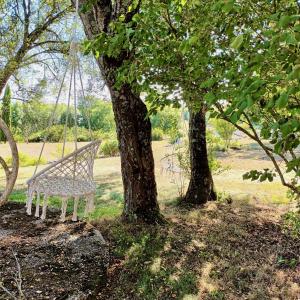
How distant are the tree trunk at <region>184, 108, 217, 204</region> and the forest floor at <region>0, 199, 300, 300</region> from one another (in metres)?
0.48

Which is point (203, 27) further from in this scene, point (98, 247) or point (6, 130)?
point (6, 130)

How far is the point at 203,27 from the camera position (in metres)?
1.79

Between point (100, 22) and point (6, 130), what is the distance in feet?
6.58

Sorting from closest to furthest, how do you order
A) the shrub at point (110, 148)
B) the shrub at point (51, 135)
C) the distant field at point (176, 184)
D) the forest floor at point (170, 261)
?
the forest floor at point (170, 261) < the distant field at point (176, 184) < the shrub at point (110, 148) < the shrub at point (51, 135)

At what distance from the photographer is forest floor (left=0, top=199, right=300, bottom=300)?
9.78 ft

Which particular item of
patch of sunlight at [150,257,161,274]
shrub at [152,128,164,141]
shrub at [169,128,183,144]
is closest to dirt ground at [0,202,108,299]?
patch of sunlight at [150,257,161,274]

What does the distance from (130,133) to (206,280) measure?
1663mm

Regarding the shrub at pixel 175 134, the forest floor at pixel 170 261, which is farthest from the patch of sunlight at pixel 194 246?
the shrub at pixel 175 134

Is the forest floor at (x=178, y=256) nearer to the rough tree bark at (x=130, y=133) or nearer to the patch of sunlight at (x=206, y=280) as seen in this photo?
the patch of sunlight at (x=206, y=280)

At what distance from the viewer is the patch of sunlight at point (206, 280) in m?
3.02

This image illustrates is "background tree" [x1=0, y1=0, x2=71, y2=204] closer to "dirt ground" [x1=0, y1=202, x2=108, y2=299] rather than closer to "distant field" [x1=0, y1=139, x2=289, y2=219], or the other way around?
"distant field" [x1=0, y1=139, x2=289, y2=219]

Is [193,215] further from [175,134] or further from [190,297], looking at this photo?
[190,297]

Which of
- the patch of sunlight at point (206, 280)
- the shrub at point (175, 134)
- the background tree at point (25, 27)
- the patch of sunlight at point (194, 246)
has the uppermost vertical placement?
the background tree at point (25, 27)

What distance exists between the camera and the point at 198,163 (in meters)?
5.14
